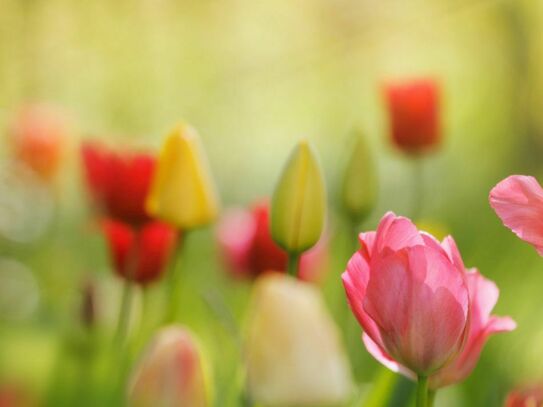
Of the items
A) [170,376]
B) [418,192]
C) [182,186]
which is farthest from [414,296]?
[418,192]

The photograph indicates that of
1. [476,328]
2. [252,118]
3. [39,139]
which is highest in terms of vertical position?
[476,328]

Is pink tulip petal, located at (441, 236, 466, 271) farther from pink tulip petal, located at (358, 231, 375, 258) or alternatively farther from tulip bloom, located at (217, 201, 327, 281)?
tulip bloom, located at (217, 201, 327, 281)

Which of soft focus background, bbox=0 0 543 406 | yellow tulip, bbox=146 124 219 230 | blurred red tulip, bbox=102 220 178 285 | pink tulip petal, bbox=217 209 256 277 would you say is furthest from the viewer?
soft focus background, bbox=0 0 543 406

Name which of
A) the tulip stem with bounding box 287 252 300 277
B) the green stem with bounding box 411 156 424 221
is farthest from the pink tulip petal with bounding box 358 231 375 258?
the green stem with bounding box 411 156 424 221

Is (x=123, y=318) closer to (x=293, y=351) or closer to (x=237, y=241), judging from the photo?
(x=237, y=241)

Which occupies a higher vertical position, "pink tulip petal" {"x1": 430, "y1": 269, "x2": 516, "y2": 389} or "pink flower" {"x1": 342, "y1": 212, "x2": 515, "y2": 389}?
"pink flower" {"x1": 342, "y1": 212, "x2": 515, "y2": 389}

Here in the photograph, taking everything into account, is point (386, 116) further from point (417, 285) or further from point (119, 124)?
point (119, 124)
